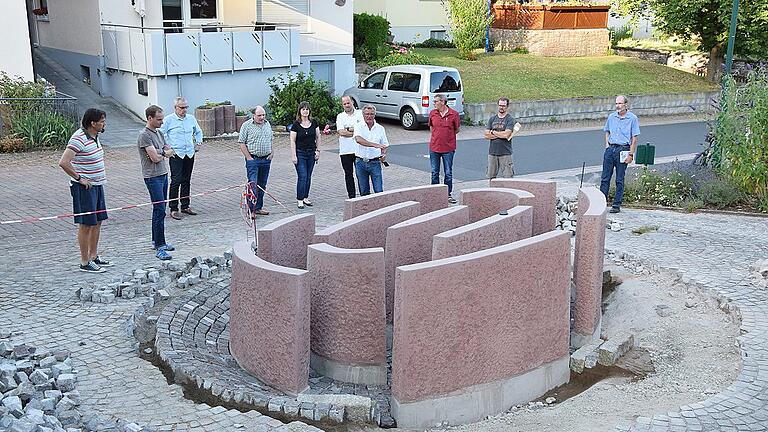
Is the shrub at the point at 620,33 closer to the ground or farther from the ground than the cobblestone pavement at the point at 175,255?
farther from the ground

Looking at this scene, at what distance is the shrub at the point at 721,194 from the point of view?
12523mm

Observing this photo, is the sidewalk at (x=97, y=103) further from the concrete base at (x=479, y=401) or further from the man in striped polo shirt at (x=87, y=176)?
the concrete base at (x=479, y=401)

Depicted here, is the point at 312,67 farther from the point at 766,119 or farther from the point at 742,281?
the point at 742,281

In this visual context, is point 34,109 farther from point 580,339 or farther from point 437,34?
point 437,34

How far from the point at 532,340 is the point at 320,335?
1.73m

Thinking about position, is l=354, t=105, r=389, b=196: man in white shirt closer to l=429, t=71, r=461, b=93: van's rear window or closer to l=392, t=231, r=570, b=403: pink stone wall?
l=392, t=231, r=570, b=403: pink stone wall

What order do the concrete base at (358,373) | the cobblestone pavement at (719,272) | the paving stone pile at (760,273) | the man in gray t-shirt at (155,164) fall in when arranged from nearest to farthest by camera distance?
the cobblestone pavement at (719,272) → the concrete base at (358,373) → the paving stone pile at (760,273) → the man in gray t-shirt at (155,164)

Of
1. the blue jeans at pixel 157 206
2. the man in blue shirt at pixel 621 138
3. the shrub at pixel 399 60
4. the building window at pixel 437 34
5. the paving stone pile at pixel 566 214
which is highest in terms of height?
the building window at pixel 437 34

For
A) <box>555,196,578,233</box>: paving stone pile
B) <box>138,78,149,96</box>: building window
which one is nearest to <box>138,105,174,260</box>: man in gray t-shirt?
<box>555,196,578,233</box>: paving stone pile

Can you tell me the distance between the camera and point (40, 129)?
16953mm

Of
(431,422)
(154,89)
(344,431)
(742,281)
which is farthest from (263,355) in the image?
(154,89)

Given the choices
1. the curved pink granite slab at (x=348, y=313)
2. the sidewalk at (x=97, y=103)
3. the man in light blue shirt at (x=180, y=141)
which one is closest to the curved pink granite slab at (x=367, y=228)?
the curved pink granite slab at (x=348, y=313)

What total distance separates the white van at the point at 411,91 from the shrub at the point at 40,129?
715 centimetres

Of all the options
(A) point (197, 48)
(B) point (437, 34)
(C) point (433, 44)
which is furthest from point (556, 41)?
(A) point (197, 48)
